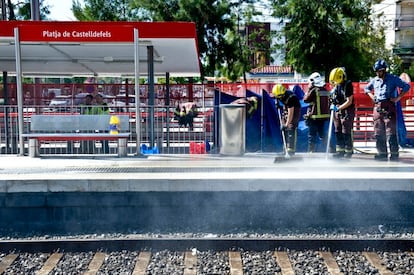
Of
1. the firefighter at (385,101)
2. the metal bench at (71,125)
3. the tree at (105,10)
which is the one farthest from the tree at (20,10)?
the firefighter at (385,101)

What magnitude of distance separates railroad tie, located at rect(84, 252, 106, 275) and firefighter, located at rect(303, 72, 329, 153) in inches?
223

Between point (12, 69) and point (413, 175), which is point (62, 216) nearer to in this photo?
point (413, 175)

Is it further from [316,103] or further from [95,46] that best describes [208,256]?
[95,46]

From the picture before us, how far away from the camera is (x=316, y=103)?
31.9ft

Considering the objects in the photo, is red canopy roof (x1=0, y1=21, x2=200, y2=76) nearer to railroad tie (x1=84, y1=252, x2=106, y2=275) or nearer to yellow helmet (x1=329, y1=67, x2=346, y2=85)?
yellow helmet (x1=329, y1=67, x2=346, y2=85)

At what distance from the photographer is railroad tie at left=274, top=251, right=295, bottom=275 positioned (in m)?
5.32

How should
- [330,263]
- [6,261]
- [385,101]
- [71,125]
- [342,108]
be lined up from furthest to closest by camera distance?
1. [71,125]
2. [342,108]
3. [385,101]
4. [6,261]
5. [330,263]

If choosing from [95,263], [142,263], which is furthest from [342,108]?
[95,263]

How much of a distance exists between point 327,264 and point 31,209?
4.46 meters

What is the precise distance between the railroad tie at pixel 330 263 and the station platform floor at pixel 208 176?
4.12 ft

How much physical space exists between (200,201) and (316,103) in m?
4.04

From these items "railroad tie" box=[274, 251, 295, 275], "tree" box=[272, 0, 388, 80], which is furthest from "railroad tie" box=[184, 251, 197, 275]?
"tree" box=[272, 0, 388, 80]

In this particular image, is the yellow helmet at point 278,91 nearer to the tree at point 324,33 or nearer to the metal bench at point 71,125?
the metal bench at point 71,125

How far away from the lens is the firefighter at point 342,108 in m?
8.57
